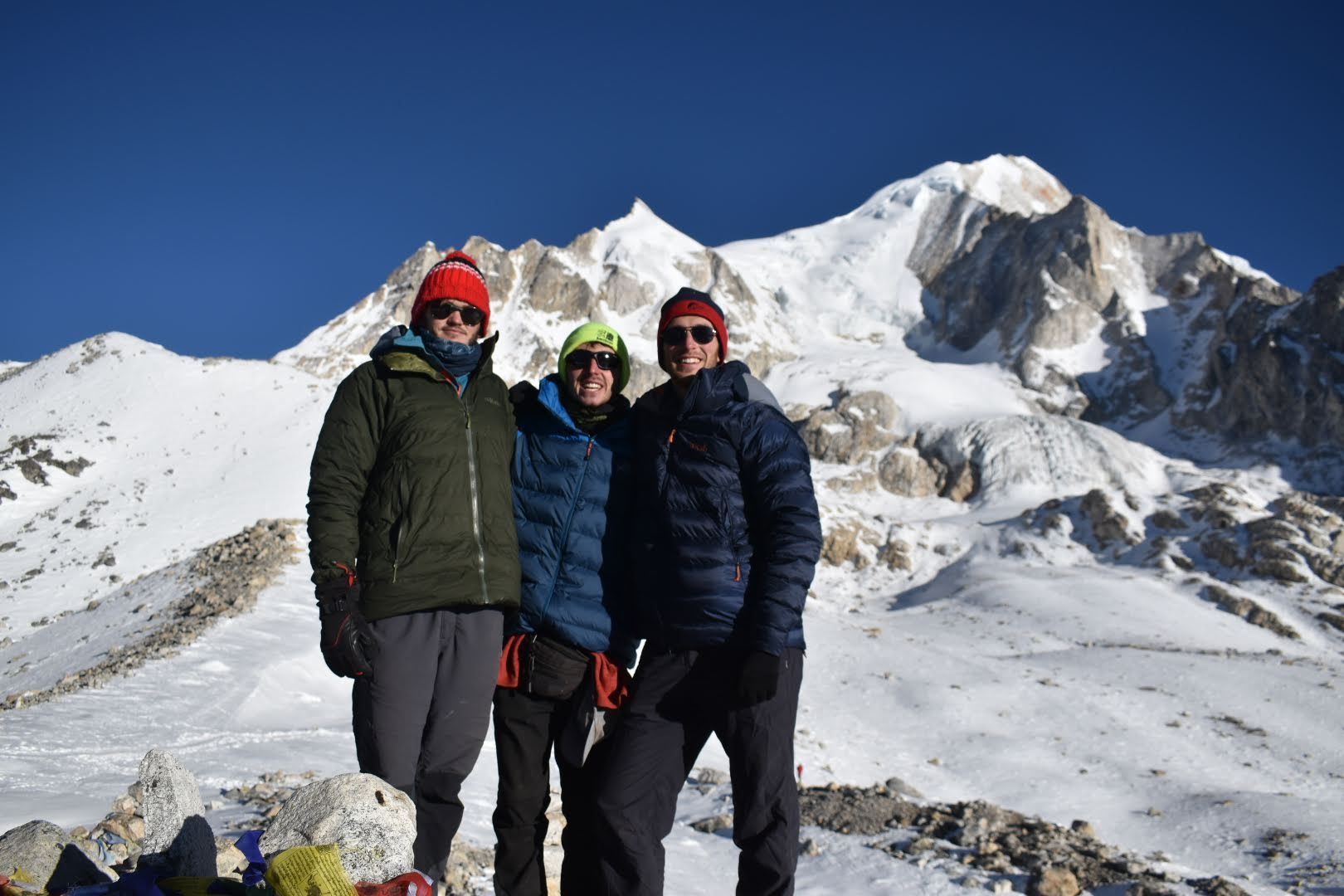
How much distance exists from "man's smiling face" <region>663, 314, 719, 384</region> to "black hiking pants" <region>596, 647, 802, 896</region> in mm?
1345

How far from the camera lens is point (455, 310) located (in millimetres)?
4219

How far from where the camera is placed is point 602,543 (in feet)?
13.5

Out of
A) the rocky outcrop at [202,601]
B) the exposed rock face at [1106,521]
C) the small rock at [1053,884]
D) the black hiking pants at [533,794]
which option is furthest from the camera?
the exposed rock face at [1106,521]

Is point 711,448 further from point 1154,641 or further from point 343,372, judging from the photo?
point 343,372

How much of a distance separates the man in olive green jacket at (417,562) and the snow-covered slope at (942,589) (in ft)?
8.20

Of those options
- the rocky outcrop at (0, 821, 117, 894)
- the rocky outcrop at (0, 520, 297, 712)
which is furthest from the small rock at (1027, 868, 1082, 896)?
the rocky outcrop at (0, 520, 297, 712)

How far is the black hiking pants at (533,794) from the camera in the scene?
13.0ft

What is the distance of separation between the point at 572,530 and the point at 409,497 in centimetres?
77

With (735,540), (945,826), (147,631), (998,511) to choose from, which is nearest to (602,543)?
(735,540)

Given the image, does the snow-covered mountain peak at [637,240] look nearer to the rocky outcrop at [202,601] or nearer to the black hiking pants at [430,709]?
the rocky outcrop at [202,601]

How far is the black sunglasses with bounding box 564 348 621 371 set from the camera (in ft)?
13.9

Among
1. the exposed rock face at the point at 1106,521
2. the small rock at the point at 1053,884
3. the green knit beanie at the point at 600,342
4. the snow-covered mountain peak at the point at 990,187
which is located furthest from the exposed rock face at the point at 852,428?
the snow-covered mountain peak at the point at 990,187

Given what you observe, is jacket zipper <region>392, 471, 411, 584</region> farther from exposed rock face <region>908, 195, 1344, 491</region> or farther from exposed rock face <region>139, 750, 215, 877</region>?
exposed rock face <region>908, 195, 1344, 491</region>

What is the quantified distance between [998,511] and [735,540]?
57.3 meters
